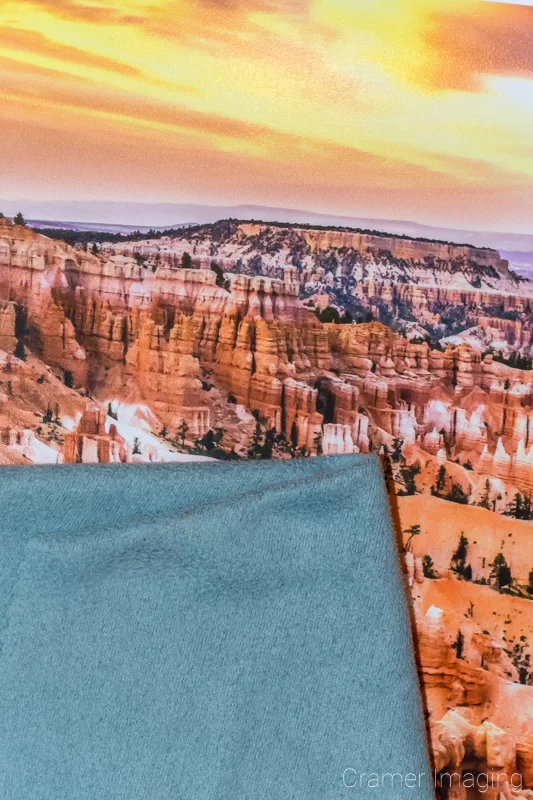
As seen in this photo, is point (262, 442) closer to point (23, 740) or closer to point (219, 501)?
point (219, 501)

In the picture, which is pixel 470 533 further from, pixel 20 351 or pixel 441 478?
pixel 20 351

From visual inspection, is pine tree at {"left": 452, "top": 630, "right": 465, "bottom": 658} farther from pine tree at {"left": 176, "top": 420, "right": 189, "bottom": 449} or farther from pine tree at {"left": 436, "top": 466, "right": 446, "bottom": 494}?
pine tree at {"left": 176, "top": 420, "right": 189, "bottom": 449}

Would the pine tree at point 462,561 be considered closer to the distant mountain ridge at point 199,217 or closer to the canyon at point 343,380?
the canyon at point 343,380

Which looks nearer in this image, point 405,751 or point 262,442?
point 405,751

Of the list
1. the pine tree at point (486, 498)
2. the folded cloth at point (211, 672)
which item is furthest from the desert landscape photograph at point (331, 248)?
the folded cloth at point (211, 672)

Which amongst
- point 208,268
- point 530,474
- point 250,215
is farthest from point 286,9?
point 530,474
